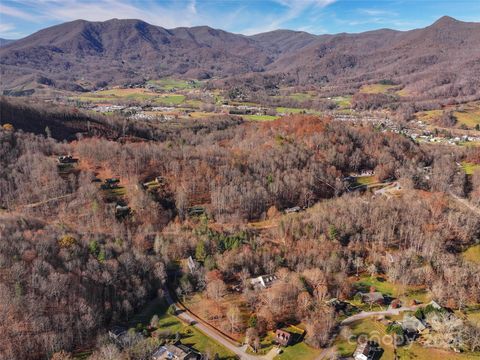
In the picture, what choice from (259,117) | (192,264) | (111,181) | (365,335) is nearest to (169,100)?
(259,117)

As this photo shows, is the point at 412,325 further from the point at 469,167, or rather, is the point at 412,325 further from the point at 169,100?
the point at 169,100

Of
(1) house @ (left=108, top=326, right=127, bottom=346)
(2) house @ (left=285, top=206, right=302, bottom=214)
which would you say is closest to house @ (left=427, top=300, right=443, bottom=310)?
(2) house @ (left=285, top=206, right=302, bottom=214)

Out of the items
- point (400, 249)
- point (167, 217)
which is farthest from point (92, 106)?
point (400, 249)

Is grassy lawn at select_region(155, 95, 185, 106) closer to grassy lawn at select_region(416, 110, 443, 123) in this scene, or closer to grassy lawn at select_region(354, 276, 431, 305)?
grassy lawn at select_region(416, 110, 443, 123)

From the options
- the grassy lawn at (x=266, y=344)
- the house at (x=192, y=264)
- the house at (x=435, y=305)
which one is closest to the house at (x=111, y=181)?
the house at (x=192, y=264)

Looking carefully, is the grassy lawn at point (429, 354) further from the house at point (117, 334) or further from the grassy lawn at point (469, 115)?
the grassy lawn at point (469, 115)
